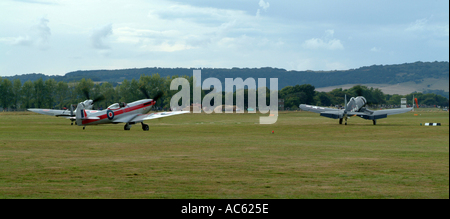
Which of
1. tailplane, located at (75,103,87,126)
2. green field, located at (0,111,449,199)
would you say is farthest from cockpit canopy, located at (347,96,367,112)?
green field, located at (0,111,449,199)

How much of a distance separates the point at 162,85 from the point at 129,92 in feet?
47.4

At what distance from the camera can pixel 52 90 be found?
165875 mm

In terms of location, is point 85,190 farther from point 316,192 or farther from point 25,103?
point 25,103

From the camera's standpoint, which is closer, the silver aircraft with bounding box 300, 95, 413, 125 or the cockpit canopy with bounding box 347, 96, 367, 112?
the silver aircraft with bounding box 300, 95, 413, 125

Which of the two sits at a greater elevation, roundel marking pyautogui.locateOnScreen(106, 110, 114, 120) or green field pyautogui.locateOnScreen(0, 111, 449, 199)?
roundel marking pyautogui.locateOnScreen(106, 110, 114, 120)

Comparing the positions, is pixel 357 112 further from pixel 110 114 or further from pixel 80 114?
pixel 80 114

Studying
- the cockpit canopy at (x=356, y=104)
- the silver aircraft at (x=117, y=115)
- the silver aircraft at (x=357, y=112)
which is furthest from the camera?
the cockpit canopy at (x=356, y=104)

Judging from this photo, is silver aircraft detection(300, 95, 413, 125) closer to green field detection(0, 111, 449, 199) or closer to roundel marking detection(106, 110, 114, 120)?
roundel marking detection(106, 110, 114, 120)

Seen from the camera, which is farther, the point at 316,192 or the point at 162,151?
the point at 162,151

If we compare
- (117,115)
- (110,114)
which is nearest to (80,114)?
(110,114)

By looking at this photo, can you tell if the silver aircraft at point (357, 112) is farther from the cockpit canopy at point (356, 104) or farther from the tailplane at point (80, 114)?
the tailplane at point (80, 114)

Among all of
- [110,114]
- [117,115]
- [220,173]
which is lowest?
[220,173]

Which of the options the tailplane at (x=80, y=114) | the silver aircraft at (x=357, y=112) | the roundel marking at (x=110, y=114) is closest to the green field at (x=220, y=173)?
the tailplane at (x=80, y=114)

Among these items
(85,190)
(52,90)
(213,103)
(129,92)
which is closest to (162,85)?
(129,92)
